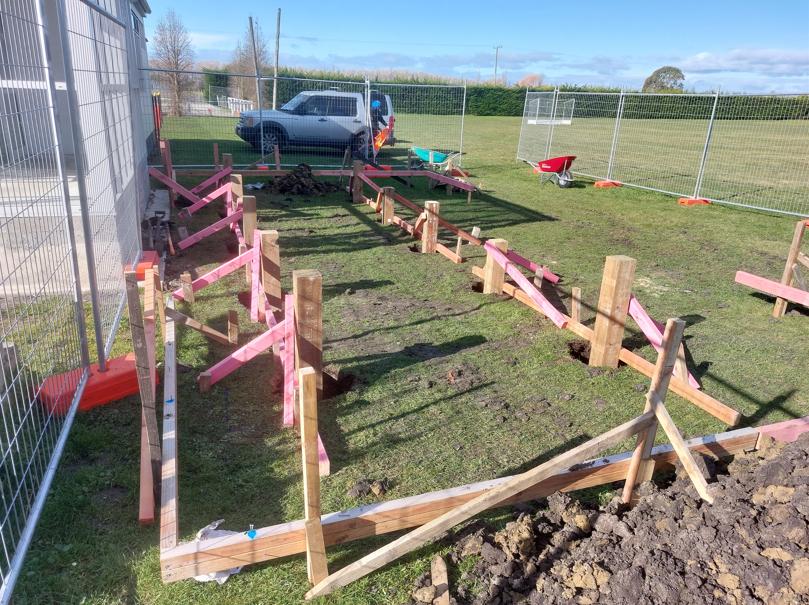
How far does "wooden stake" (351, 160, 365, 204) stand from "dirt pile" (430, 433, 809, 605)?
9.74 metres

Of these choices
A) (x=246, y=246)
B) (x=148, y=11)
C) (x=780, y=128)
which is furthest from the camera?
(x=780, y=128)

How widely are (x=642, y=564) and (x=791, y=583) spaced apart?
0.55m

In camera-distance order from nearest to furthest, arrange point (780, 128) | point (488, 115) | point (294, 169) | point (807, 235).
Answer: point (807, 235)
point (294, 169)
point (780, 128)
point (488, 115)

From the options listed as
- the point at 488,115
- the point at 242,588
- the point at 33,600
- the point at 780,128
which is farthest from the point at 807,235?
the point at 488,115

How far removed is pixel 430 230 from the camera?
28.1 ft

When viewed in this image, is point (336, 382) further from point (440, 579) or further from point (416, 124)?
point (416, 124)

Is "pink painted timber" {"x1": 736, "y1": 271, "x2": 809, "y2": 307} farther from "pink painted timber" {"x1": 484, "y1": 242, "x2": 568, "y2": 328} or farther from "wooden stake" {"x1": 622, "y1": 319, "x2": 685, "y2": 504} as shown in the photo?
"wooden stake" {"x1": 622, "y1": 319, "x2": 685, "y2": 504}

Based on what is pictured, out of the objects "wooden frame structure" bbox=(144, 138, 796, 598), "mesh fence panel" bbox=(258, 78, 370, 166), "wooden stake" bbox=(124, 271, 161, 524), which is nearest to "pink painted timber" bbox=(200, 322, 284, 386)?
"wooden frame structure" bbox=(144, 138, 796, 598)

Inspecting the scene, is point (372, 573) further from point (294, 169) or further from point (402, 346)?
point (294, 169)

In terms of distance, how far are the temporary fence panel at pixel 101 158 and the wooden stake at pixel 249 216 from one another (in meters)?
1.30

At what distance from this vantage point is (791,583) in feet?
7.65

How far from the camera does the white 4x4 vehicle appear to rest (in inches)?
698

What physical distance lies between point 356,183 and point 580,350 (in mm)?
7745

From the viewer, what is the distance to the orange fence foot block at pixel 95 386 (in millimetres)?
3734
